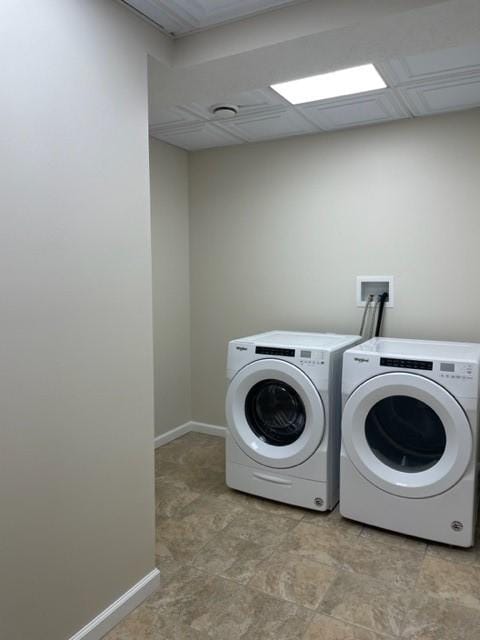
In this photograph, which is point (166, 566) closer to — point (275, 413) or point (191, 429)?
point (275, 413)

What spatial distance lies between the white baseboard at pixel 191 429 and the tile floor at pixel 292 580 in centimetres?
89

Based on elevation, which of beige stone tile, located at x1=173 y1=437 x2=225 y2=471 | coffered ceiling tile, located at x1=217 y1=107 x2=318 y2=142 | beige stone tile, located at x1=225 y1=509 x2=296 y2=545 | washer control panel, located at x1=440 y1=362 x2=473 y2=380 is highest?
coffered ceiling tile, located at x1=217 y1=107 x2=318 y2=142

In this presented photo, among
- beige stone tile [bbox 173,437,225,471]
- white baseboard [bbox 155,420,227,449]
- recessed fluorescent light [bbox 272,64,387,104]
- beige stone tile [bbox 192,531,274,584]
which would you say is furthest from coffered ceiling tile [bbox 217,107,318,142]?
beige stone tile [bbox 192,531,274,584]

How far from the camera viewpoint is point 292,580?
6.93ft

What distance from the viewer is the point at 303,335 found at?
3.19 m

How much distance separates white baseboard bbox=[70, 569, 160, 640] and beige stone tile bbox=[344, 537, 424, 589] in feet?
2.84

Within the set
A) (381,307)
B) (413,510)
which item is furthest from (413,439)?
Answer: (381,307)

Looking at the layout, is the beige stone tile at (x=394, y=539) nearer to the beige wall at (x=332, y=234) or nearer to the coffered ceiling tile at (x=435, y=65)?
the beige wall at (x=332, y=234)

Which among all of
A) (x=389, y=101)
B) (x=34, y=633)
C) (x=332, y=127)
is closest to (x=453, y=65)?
(x=389, y=101)

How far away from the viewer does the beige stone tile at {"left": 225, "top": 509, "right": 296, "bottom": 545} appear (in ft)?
8.07

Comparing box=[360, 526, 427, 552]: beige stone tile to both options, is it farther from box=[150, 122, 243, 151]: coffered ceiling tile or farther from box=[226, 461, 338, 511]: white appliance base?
box=[150, 122, 243, 151]: coffered ceiling tile

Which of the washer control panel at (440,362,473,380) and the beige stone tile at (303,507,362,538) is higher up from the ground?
the washer control panel at (440,362,473,380)

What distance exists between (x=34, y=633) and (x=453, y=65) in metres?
2.79

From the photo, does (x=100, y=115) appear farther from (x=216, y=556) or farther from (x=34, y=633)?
(x=216, y=556)
